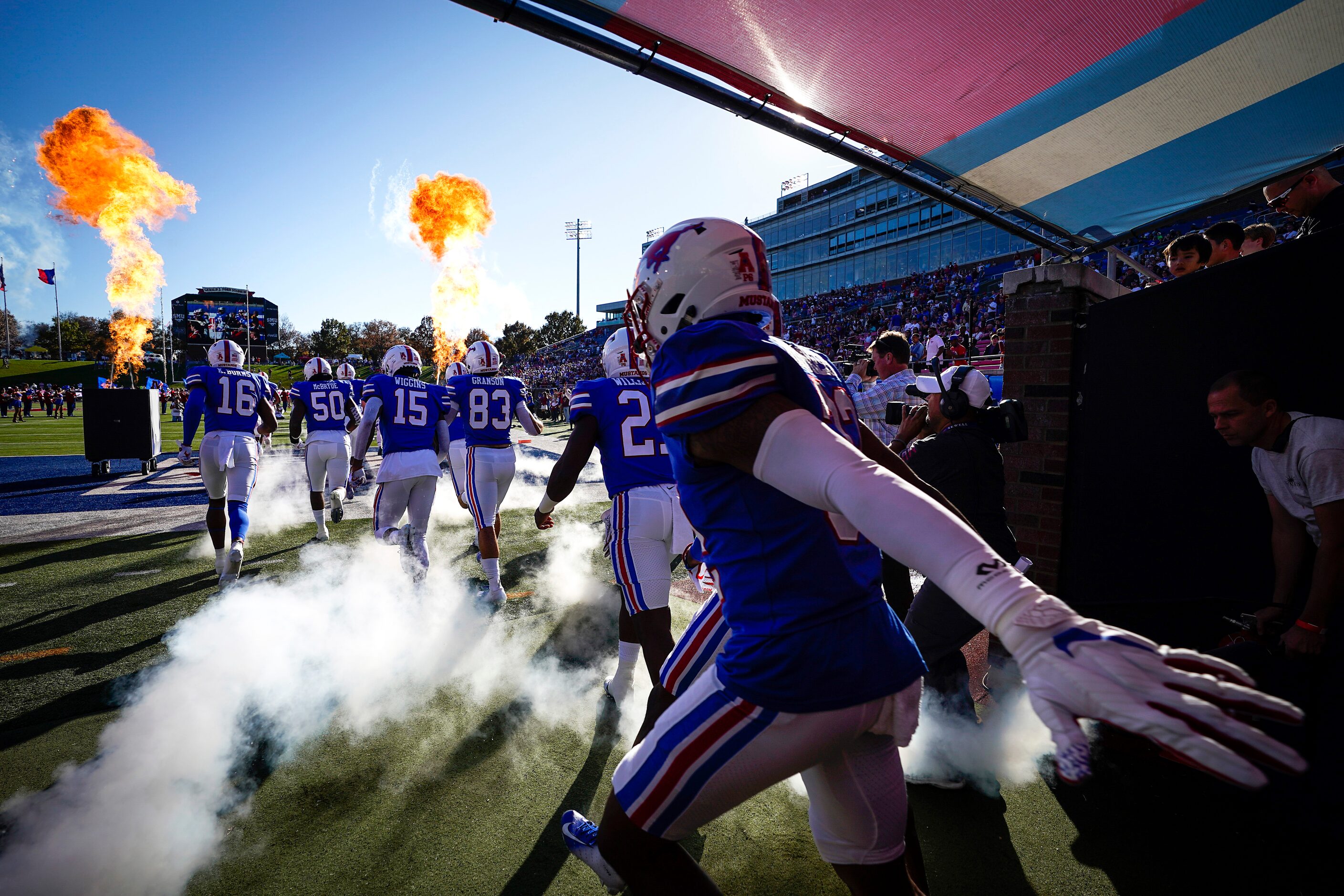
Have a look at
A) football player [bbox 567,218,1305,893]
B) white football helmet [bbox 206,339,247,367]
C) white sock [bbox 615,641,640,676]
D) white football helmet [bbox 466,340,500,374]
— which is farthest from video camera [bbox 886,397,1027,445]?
white football helmet [bbox 206,339,247,367]

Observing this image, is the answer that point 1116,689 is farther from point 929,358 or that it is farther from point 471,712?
point 929,358

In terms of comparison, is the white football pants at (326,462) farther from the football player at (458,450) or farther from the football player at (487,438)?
the football player at (487,438)

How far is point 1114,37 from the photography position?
10.3 ft

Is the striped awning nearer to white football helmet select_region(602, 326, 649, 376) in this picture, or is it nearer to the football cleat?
white football helmet select_region(602, 326, 649, 376)

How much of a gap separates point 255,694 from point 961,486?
4.53 m

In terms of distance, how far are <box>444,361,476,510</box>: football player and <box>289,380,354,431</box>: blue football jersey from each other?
58.3 inches

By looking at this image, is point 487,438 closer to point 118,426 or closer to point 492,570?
point 492,570

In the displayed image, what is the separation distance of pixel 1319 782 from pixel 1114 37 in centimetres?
364

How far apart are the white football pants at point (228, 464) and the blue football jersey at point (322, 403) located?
72.1 inches

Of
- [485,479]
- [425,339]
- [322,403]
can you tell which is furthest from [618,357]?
[425,339]

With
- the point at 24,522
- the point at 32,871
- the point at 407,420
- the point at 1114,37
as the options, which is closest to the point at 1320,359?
the point at 1114,37

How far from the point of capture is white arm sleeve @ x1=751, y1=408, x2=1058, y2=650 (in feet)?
3.06

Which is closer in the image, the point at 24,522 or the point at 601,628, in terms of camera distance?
the point at 601,628

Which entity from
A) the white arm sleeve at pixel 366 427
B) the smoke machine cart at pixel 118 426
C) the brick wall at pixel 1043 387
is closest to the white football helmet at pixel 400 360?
the white arm sleeve at pixel 366 427
